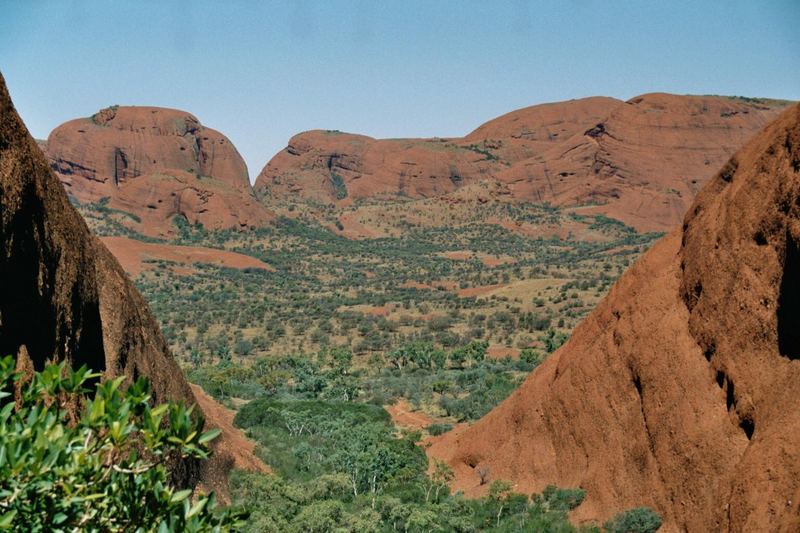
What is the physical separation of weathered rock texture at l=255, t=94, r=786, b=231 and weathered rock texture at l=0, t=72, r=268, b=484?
115029 mm

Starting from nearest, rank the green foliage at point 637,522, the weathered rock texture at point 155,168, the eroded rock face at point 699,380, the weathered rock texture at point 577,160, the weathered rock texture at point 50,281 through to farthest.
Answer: the weathered rock texture at point 50,281, the eroded rock face at point 699,380, the green foliage at point 637,522, the weathered rock texture at point 155,168, the weathered rock texture at point 577,160

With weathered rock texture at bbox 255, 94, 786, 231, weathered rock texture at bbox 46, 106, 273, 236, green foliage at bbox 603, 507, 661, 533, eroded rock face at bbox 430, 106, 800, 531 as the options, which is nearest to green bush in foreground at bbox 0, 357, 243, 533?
eroded rock face at bbox 430, 106, 800, 531

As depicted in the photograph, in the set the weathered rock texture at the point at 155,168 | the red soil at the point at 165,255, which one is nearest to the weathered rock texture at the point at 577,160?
the weathered rock texture at the point at 155,168

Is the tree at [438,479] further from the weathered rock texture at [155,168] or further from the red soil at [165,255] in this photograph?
the weathered rock texture at [155,168]

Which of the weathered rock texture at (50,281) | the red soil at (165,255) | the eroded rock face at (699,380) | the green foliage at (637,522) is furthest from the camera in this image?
the red soil at (165,255)

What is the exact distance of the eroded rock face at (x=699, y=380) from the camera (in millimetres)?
11695

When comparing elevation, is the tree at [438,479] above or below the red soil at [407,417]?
above

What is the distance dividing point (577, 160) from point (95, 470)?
139 metres

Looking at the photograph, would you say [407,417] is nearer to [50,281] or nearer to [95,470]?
[50,281]

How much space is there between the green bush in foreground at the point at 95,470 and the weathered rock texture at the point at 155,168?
109 meters

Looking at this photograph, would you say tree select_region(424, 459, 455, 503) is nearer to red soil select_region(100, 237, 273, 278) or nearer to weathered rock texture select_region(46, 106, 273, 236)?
red soil select_region(100, 237, 273, 278)

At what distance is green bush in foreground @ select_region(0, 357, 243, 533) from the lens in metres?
4.76

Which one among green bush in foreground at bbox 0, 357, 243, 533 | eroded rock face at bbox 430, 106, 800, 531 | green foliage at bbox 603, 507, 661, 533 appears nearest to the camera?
green bush in foreground at bbox 0, 357, 243, 533

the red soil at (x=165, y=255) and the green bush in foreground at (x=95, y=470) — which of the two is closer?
the green bush in foreground at (x=95, y=470)
